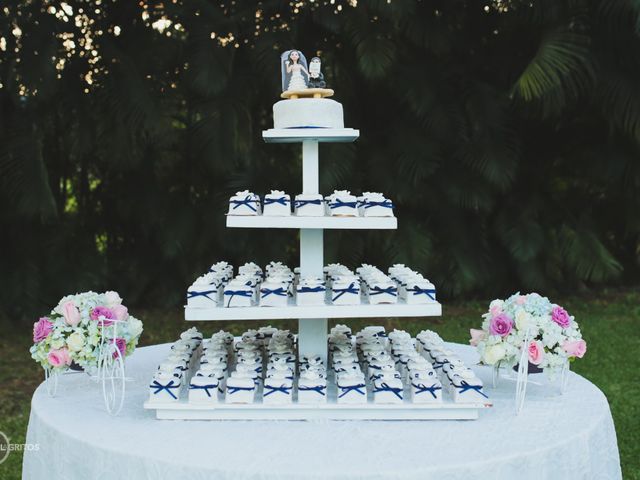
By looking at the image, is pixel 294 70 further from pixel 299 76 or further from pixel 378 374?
pixel 378 374

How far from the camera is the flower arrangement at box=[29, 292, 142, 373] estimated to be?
312 centimetres

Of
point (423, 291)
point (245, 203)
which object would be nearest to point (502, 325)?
point (423, 291)

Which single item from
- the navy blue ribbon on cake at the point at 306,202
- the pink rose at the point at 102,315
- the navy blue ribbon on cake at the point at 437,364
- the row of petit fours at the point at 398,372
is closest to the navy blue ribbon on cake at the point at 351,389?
the row of petit fours at the point at 398,372

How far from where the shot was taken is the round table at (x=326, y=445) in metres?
2.42

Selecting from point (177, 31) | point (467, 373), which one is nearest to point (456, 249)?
point (177, 31)

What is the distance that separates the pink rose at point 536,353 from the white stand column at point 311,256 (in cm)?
85

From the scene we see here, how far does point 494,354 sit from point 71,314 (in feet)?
5.39

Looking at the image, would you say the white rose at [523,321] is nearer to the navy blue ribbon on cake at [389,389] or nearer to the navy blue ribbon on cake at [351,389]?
the navy blue ribbon on cake at [389,389]

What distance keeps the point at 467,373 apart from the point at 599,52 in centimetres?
739

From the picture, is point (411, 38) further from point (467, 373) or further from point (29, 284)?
point (467, 373)

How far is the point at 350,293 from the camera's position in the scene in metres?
3.05

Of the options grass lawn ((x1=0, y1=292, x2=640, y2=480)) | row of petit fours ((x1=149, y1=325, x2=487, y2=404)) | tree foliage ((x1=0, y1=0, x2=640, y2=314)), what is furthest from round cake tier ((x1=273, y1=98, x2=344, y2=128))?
tree foliage ((x1=0, y1=0, x2=640, y2=314))

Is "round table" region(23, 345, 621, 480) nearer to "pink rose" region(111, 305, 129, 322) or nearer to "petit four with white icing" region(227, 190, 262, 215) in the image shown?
"pink rose" region(111, 305, 129, 322)

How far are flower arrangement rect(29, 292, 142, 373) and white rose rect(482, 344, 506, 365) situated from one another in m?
1.42
